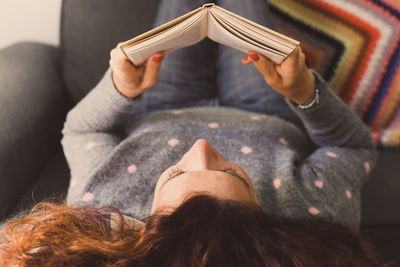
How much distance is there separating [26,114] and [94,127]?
224 millimetres

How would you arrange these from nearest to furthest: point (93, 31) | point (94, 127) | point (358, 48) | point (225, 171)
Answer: point (225, 171) → point (94, 127) → point (93, 31) → point (358, 48)

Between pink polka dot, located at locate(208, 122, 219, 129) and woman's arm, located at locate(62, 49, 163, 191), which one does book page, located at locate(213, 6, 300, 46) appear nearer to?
woman's arm, located at locate(62, 49, 163, 191)

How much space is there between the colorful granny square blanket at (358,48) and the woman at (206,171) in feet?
0.76

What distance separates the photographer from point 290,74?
67 centimetres

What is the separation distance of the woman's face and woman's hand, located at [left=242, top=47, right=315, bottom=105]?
21 cm

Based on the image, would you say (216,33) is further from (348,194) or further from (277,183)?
(348,194)

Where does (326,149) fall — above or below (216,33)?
below

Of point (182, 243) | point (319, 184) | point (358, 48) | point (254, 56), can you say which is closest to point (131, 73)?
point (254, 56)

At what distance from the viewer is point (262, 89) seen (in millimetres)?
1021

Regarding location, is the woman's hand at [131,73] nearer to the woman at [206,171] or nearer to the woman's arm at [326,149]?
the woman at [206,171]

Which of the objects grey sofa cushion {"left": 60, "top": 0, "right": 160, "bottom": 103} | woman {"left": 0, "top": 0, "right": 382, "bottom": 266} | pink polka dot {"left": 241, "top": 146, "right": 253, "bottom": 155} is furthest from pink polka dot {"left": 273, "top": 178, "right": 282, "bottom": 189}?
grey sofa cushion {"left": 60, "top": 0, "right": 160, "bottom": 103}

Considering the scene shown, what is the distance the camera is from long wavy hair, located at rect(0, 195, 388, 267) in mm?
536

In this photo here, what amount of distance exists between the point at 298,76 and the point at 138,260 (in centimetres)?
49

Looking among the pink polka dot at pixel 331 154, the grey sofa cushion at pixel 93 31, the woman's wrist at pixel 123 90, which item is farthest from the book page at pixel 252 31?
the grey sofa cushion at pixel 93 31
